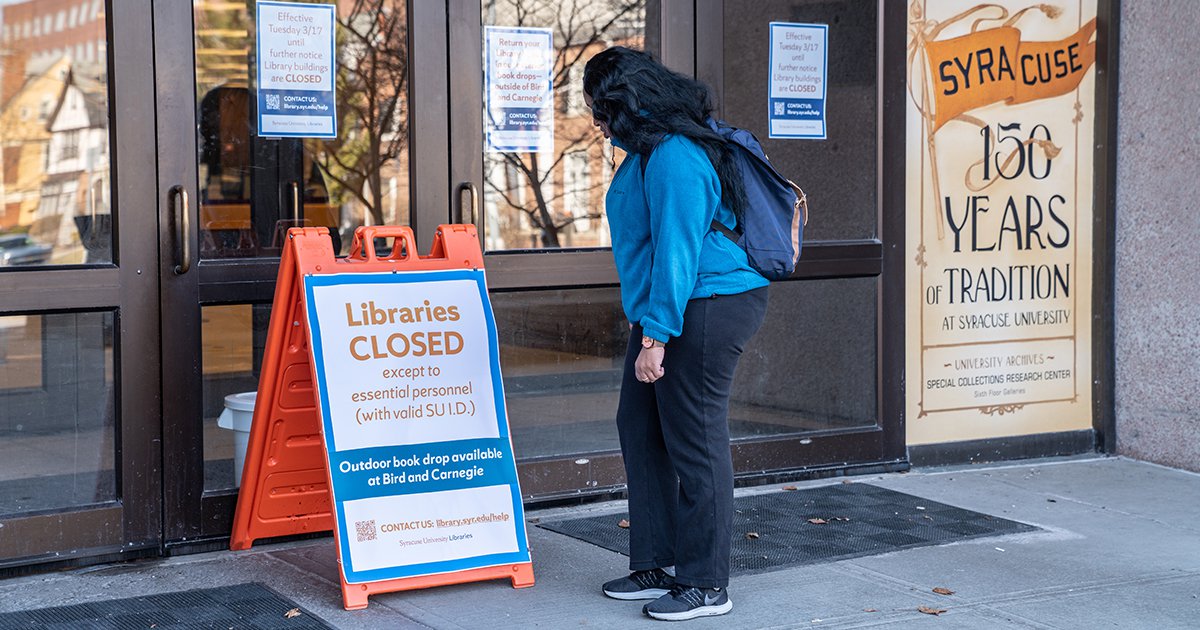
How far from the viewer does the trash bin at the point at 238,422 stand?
16.6ft

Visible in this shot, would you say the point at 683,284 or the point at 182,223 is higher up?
the point at 182,223

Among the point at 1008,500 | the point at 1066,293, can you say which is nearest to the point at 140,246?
the point at 1008,500

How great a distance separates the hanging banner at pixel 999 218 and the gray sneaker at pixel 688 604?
8.60 ft

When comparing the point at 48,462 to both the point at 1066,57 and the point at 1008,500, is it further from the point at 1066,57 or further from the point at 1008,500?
the point at 1066,57

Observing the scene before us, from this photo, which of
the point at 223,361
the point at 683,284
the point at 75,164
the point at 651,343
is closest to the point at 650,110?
the point at 683,284

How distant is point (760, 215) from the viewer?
13.6 ft

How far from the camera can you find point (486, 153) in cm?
561

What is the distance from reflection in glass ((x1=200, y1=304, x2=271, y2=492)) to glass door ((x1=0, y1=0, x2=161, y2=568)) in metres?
0.21

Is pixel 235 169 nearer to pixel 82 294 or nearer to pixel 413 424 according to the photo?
pixel 82 294

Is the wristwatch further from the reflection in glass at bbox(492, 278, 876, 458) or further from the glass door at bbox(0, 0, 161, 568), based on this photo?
the glass door at bbox(0, 0, 161, 568)

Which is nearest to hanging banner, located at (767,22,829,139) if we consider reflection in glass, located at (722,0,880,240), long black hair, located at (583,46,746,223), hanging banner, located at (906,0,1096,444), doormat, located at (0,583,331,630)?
reflection in glass, located at (722,0,880,240)

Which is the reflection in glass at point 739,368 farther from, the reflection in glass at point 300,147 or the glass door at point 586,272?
the reflection in glass at point 300,147

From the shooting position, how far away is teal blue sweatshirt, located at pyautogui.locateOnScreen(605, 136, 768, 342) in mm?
3982

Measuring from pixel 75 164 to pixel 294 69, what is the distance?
86cm
